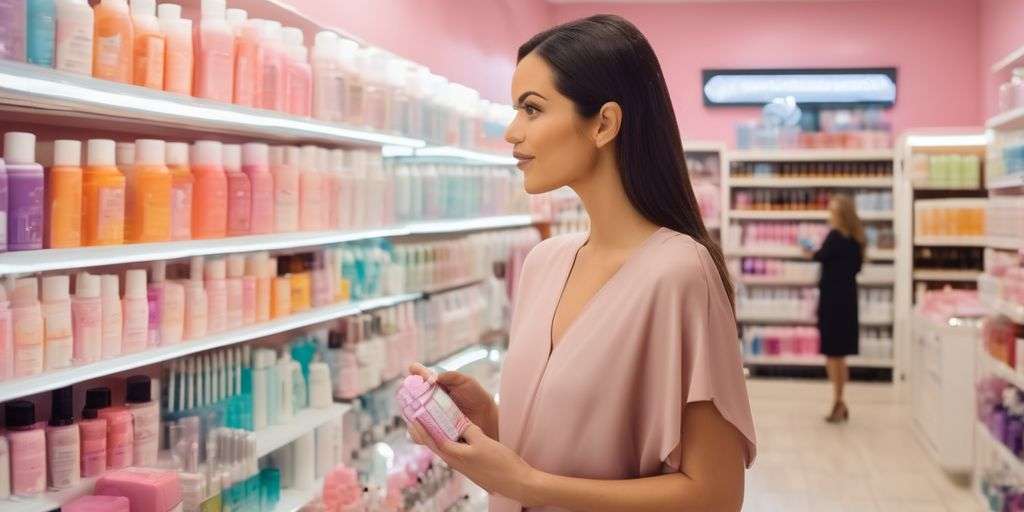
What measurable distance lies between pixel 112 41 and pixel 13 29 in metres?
0.29

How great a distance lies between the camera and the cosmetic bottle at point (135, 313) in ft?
7.29

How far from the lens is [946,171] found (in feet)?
26.5

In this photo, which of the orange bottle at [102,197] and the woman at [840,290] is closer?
the orange bottle at [102,197]

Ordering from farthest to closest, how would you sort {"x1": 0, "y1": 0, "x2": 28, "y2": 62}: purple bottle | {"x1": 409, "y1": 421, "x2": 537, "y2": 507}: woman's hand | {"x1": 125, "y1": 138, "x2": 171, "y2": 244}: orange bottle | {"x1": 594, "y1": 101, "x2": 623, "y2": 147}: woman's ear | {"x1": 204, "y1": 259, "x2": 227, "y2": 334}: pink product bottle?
1. {"x1": 204, "y1": 259, "x2": 227, "y2": 334}: pink product bottle
2. {"x1": 125, "y1": 138, "x2": 171, "y2": 244}: orange bottle
3. {"x1": 0, "y1": 0, "x2": 28, "y2": 62}: purple bottle
4. {"x1": 594, "y1": 101, "x2": 623, "y2": 147}: woman's ear
5. {"x1": 409, "y1": 421, "x2": 537, "y2": 507}: woman's hand

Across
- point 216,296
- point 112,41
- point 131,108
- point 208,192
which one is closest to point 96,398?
point 216,296

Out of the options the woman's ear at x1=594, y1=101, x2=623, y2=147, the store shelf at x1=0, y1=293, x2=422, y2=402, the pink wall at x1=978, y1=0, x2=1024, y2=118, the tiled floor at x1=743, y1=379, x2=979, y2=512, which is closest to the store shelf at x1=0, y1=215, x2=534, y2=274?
the store shelf at x1=0, y1=293, x2=422, y2=402

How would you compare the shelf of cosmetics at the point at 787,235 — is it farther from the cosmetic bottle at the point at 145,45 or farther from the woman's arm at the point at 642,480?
the woman's arm at the point at 642,480

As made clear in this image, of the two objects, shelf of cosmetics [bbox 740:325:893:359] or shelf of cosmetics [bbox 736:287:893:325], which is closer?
shelf of cosmetics [bbox 736:287:893:325]

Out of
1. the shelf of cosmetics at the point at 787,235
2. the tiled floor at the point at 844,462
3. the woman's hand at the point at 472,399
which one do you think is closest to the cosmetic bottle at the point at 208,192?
the woman's hand at the point at 472,399

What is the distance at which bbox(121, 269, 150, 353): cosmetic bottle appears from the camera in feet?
7.29

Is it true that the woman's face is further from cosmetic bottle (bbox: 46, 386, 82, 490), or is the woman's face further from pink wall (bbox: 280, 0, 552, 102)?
pink wall (bbox: 280, 0, 552, 102)

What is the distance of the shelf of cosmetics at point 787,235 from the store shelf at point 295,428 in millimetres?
6192

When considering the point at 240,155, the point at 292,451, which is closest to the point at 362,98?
the point at 240,155

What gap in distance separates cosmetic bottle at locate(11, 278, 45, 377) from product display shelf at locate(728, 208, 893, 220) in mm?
7741
